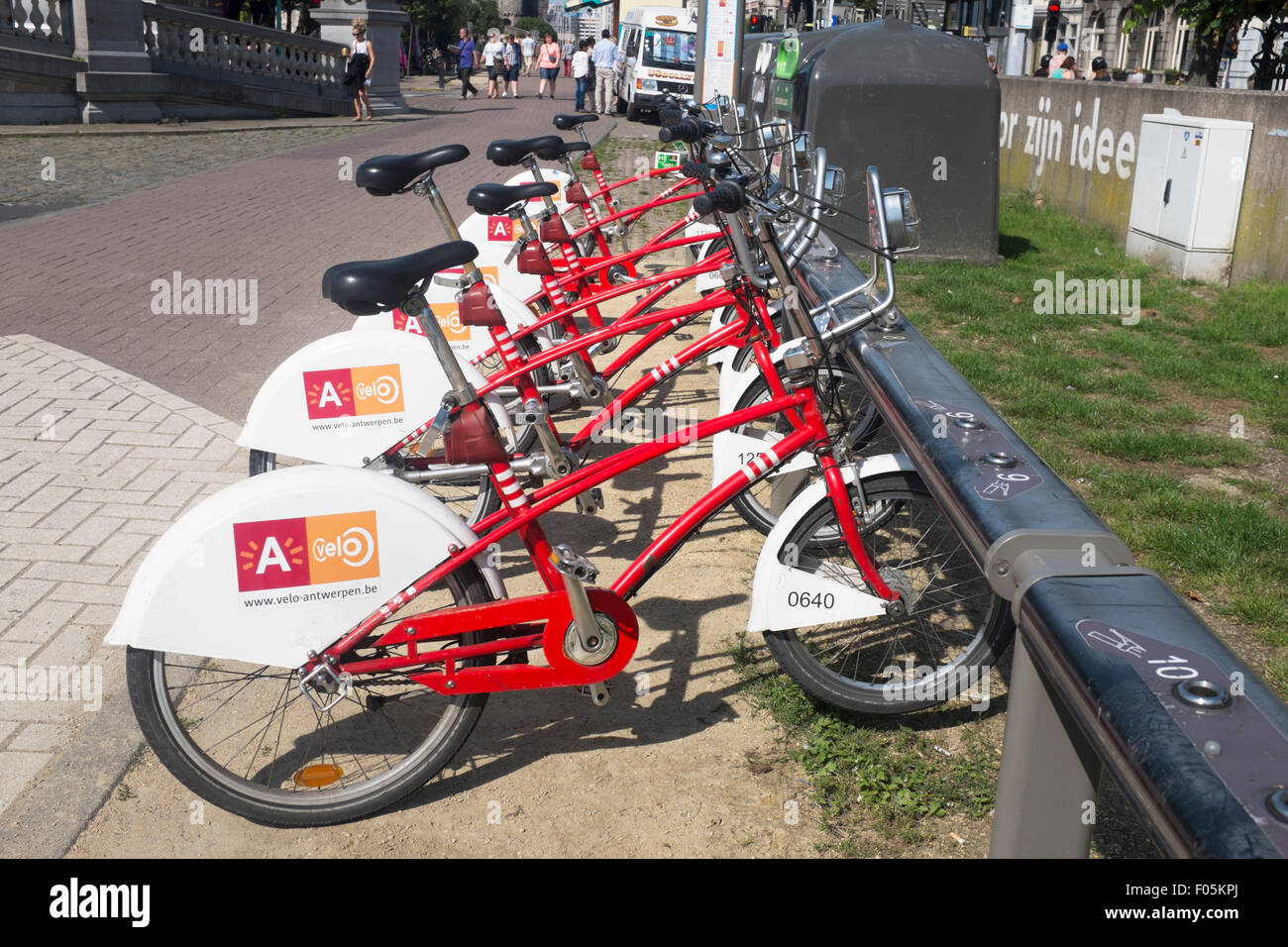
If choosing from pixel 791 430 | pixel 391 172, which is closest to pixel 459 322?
pixel 391 172

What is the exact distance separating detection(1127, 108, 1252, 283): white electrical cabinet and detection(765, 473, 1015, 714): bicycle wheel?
21.3 feet

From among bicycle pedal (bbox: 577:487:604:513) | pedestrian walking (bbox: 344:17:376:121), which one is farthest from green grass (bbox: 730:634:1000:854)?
pedestrian walking (bbox: 344:17:376:121)

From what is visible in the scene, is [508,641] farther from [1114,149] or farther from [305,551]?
[1114,149]

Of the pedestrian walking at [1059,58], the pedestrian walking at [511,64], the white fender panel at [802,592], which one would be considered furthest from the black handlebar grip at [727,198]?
the pedestrian walking at [511,64]

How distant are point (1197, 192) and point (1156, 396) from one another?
335cm

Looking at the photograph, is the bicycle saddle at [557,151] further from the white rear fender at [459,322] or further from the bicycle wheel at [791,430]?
the bicycle wheel at [791,430]

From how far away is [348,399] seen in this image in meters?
4.14

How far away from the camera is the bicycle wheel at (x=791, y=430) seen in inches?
144

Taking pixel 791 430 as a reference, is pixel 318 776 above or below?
below

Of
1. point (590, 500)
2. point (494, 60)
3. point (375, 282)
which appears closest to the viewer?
point (375, 282)

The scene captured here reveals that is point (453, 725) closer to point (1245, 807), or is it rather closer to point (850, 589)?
point (850, 589)

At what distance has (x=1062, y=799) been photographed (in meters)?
1.96
